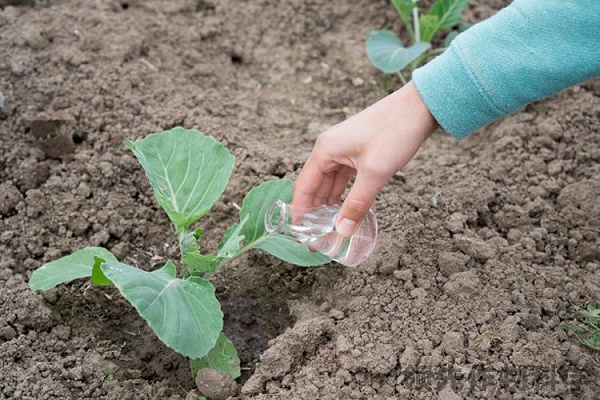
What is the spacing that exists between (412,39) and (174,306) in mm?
2024

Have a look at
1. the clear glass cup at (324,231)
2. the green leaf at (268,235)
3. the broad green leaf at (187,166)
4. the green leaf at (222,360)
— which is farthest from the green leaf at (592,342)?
the broad green leaf at (187,166)

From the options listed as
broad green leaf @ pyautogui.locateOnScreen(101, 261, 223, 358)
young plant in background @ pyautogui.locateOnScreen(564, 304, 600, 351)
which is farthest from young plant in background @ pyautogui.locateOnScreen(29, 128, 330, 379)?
young plant in background @ pyautogui.locateOnScreen(564, 304, 600, 351)

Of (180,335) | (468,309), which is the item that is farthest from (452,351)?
(180,335)

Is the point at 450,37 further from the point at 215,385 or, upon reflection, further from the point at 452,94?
the point at 215,385

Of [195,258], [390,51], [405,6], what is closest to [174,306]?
[195,258]

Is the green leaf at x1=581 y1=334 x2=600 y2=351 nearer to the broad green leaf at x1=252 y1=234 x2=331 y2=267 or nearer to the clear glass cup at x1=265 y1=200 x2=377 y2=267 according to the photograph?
the clear glass cup at x1=265 y1=200 x2=377 y2=267

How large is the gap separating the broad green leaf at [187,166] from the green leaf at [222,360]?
41cm

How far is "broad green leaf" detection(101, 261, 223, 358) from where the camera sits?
1.87 meters

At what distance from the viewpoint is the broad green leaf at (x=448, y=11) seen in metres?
3.28

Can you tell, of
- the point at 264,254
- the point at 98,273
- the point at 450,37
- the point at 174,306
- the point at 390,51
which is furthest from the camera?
the point at 450,37

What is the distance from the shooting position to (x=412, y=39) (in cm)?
348

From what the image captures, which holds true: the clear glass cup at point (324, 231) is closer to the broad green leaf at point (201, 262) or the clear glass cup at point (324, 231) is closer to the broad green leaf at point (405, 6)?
the broad green leaf at point (201, 262)

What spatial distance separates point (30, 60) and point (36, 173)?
62cm

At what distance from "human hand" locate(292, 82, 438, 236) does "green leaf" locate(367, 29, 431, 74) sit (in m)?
1.26
